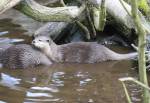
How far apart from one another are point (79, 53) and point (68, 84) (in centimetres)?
108

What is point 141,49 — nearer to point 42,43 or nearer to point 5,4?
point 5,4

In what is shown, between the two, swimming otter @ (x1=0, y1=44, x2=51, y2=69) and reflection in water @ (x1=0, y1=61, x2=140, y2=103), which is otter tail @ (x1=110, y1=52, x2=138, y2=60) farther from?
swimming otter @ (x1=0, y1=44, x2=51, y2=69)

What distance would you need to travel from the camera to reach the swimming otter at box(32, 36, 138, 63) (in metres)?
5.95

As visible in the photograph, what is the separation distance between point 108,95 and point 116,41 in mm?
2318

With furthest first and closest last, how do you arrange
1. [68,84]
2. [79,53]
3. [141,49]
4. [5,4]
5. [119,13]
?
1. [119,13]
2. [79,53]
3. [5,4]
4. [68,84]
5. [141,49]

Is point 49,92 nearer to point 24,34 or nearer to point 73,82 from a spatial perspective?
point 73,82

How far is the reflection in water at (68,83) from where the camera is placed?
447 centimetres

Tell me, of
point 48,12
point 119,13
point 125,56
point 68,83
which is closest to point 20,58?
point 48,12

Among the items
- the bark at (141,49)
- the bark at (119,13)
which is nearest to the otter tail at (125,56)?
the bark at (119,13)

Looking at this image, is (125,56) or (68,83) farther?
(125,56)

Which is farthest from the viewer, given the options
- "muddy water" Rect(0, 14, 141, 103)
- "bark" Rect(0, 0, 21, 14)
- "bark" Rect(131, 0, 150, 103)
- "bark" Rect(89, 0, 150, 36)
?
"bark" Rect(89, 0, 150, 36)

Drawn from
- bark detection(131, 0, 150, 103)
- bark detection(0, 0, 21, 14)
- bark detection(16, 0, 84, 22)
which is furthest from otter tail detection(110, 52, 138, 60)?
bark detection(131, 0, 150, 103)

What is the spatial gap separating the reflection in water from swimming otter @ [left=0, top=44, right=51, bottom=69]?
0.13 metres

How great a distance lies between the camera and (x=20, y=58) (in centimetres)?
572
